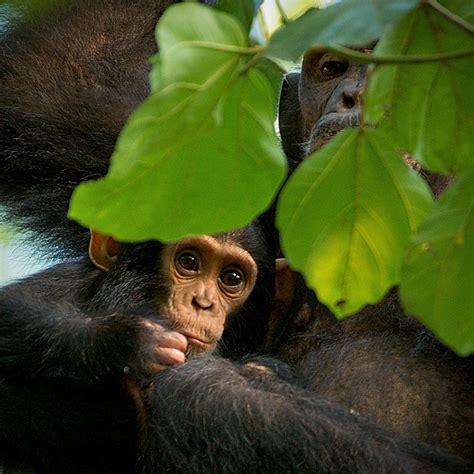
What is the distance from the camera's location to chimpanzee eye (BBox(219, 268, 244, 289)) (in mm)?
3541

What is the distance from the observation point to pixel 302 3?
12.5ft

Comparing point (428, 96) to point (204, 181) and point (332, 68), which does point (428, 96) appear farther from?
point (332, 68)

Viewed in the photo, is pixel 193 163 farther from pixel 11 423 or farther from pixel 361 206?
pixel 11 423

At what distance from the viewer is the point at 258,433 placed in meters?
2.81

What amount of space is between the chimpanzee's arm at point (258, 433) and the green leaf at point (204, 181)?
4.63 feet

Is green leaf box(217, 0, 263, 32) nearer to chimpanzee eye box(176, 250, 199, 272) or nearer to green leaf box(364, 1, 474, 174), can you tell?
green leaf box(364, 1, 474, 174)

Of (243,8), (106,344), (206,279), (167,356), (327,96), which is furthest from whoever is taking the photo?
(327,96)

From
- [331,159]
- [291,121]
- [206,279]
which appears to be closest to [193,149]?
[331,159]

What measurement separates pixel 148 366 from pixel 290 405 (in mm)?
409

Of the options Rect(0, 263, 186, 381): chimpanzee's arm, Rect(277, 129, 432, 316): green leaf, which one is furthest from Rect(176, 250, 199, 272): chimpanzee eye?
Rect(277, 129, 432, 316): green leaf

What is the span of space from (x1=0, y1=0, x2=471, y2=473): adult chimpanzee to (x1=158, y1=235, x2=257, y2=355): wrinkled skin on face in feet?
0.05

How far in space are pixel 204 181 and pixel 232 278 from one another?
208 cm

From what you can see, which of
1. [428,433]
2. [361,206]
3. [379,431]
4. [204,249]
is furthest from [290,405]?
[361,206]

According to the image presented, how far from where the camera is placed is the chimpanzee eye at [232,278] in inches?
139
